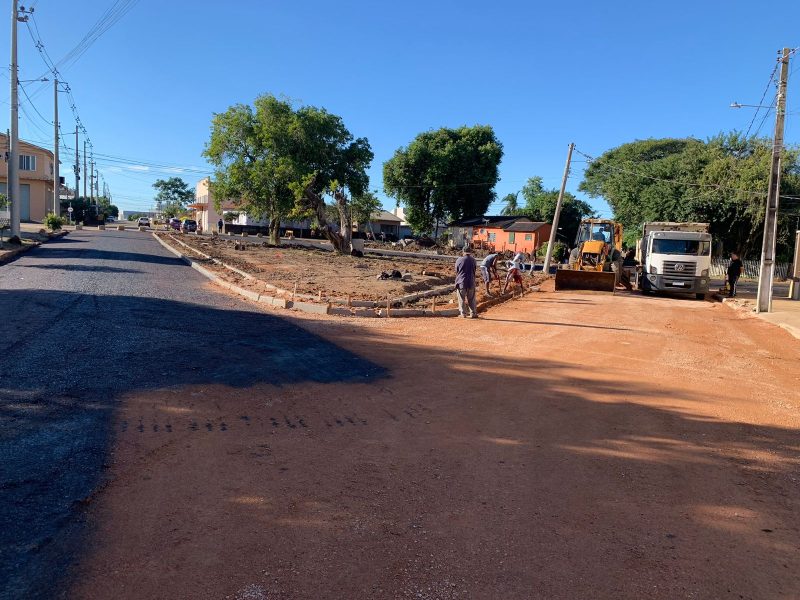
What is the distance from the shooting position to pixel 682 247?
2208 cm

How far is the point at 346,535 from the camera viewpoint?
3.68 m

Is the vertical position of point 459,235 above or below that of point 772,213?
above

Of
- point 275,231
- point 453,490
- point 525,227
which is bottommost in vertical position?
point 453,490

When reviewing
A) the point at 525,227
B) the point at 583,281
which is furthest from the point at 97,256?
the point at 525,227

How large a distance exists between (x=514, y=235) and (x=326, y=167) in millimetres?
21954

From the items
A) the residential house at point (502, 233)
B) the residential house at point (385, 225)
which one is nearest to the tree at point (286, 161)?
the residential house at point (502, 233)

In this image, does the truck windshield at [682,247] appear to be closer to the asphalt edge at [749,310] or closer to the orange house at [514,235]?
the asphalt edge at [749,310]

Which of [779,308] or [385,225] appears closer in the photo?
[779,308]

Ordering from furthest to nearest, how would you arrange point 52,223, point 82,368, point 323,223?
point 52,223, point 323,223, point 82,368

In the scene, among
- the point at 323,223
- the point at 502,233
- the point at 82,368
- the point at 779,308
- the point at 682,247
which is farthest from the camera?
the point at 502,233

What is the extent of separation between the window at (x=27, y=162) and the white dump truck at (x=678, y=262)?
2381 inches

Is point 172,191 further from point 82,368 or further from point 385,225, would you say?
point 82,368

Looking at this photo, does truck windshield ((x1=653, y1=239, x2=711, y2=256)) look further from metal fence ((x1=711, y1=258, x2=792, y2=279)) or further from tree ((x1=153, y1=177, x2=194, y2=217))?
tree ((x1=153, y1=177, x2=194, y2=217))

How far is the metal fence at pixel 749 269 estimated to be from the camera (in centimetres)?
3591
